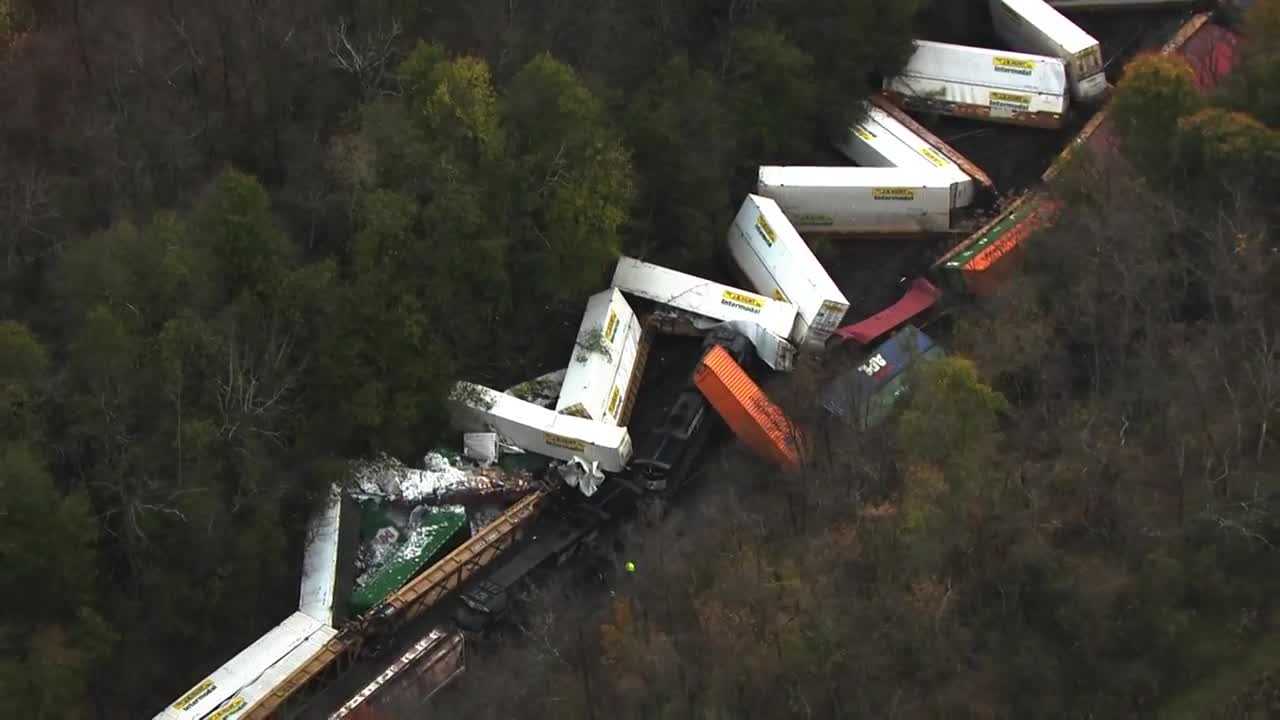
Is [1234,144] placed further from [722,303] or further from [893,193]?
[722,303]

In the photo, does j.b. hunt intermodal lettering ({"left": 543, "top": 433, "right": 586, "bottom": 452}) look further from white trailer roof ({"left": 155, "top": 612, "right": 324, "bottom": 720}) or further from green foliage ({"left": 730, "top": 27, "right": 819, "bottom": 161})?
green foliage ({"left": 730, "top": 27, "right": 819, "bottom": 161})

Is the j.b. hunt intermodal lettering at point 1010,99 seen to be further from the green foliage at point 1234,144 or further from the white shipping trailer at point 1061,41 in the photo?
the green foliage at point 1234,144

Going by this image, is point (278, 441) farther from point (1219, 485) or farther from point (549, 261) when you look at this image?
point (1219, 485)

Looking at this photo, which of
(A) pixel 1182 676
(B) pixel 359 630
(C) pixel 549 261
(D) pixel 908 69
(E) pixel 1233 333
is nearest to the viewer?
(A) pixel 1182 676

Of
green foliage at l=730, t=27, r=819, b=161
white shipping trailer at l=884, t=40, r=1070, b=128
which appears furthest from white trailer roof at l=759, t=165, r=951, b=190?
white shipping trailer at l=884, t=40, r=1070, b=128

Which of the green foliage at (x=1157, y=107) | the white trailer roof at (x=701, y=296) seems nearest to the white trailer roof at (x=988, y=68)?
the green foliage at (x=1157, y=107)

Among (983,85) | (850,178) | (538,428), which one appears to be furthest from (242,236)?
(983,85)

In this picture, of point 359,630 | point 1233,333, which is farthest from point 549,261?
point 1233,333
